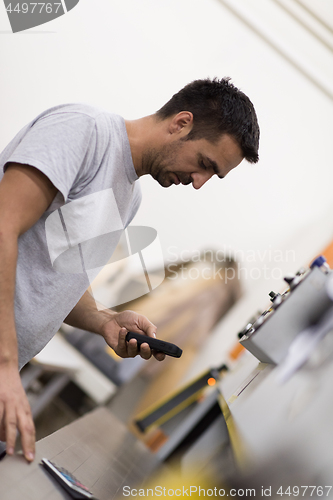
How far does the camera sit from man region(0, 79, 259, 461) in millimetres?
567

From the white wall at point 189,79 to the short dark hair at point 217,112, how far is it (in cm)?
34

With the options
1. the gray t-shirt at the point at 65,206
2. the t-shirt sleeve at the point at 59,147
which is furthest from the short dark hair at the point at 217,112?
the t-shirt sleeve at the point at 59,147

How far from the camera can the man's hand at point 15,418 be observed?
47cm

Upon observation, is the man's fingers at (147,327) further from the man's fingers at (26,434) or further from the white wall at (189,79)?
the white wall at (189,79)

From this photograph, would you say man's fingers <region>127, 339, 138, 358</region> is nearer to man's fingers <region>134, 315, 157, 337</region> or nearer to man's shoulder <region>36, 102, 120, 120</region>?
man's fingers <region>134, 315, 157, 337</region>

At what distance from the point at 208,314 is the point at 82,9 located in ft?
7.15

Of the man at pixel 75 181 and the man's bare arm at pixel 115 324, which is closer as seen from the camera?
the man at pixel 75 181

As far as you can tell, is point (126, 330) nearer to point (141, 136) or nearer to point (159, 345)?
point (159, 345)

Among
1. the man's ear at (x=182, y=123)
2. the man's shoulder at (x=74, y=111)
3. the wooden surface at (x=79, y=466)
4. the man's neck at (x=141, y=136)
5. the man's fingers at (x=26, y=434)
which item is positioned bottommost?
the wooden surface at (x=79, y=466)

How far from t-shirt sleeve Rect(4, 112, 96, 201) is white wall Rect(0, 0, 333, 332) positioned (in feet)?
2.01

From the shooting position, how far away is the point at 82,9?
4.84ft

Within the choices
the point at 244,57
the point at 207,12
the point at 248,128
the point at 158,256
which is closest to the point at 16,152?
the point at 248,128

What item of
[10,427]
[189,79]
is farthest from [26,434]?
[189,79]

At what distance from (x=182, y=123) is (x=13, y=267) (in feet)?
1.72
